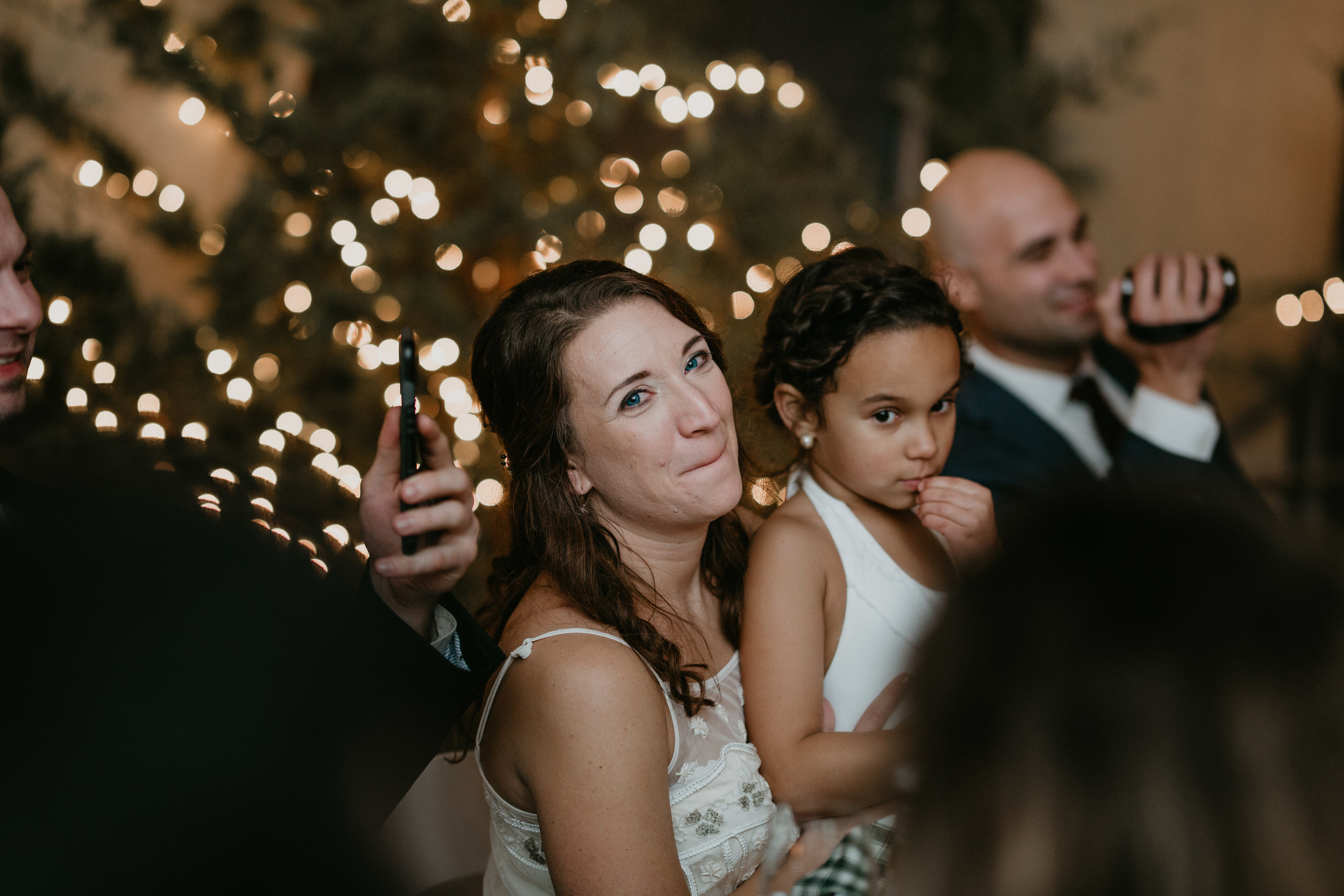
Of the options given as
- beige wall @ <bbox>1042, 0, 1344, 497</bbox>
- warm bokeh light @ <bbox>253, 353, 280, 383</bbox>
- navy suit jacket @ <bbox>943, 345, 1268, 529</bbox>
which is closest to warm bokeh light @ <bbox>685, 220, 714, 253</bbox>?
navy suit jacket @ <bbox>943, 345, 1268, 529</bbox>

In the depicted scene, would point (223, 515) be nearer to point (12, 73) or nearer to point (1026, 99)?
point (12, 73)

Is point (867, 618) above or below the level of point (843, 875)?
above

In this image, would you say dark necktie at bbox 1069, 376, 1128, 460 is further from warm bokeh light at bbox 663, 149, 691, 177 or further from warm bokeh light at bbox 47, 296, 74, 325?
warm bokeh light at bbox 47, 296, 74, 325

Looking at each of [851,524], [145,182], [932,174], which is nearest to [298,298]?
[145,182]

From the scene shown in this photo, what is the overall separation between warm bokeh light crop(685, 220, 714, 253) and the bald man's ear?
0.66m

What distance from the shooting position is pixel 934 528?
1.39 m

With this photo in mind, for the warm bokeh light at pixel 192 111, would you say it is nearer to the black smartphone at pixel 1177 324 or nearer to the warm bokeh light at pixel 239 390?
the warm bokeh light at pixel 239 390

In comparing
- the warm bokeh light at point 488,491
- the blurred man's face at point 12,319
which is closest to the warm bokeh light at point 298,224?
the warm bokeh light at point 488,491

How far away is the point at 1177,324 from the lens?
1.96 meters

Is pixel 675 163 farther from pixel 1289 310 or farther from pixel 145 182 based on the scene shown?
pixel 1289 310

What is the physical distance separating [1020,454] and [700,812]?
1166 mm

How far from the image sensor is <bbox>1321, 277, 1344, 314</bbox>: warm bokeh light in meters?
2.85

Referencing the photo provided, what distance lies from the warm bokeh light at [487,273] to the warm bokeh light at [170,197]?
0.81 metres

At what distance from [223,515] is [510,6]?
6.73 ft
